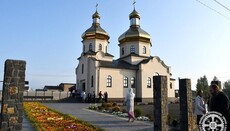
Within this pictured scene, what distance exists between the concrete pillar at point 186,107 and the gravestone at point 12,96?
5.97 meters

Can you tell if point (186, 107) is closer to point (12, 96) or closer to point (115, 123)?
point (115, 123)

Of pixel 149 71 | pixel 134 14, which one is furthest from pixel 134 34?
pixel 149 71

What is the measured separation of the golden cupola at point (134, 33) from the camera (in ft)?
121

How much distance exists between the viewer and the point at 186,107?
892 centimetres

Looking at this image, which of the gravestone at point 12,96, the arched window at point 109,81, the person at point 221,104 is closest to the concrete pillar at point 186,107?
the person at point 221,104

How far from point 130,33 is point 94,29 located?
594 cm

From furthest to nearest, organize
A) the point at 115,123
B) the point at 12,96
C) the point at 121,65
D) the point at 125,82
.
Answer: the point at 121,65, the point at 125,82, the point at 115,123, the point at 12,96

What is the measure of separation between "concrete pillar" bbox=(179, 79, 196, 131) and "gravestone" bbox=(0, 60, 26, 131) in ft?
19.6

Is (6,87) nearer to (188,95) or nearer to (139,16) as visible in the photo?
(188,95)

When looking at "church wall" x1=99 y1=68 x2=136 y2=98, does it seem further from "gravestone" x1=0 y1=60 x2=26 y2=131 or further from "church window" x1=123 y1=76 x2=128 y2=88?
"gravestone" x1=0 y1=60 x2=26 y2=131

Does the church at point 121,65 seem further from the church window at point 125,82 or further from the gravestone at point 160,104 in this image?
the gravestone at point 160,104

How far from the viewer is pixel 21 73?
7.32 metres

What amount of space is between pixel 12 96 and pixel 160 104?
5181mm

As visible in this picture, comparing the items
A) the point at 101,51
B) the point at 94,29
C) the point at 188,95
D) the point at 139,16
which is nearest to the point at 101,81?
the point at 101,51
